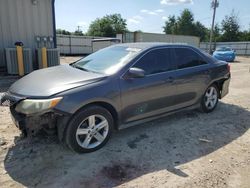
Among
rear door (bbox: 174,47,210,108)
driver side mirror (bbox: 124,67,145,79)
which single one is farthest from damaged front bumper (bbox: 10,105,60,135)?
rear door (bbox: 174,47,210,108)

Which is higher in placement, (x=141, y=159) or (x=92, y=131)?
(x=92, y=131)

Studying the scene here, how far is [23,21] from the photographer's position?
930 centimetres

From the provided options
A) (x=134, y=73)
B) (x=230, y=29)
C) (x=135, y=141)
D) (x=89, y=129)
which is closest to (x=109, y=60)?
(x=134, y=73)

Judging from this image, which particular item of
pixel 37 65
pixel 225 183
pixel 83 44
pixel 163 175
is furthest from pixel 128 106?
pixel 83 44

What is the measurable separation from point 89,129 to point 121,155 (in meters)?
0.61

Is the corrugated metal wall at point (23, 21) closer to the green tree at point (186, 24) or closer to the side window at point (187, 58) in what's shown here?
the side window at point (187, 58)

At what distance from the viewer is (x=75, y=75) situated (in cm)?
358

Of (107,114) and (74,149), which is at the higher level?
(107,114)

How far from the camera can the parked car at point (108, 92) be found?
10.0 feet

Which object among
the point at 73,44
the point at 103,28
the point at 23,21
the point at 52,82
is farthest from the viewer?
the point at 103,28

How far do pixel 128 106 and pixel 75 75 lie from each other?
959 millimetres

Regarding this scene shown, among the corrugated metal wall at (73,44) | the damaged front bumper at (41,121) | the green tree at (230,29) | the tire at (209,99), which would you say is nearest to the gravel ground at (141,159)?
the damaged front bumper at (41,121)

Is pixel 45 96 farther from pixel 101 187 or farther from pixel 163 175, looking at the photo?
pixel 163 175

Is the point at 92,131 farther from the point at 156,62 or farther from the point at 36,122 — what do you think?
the point at 156,62
